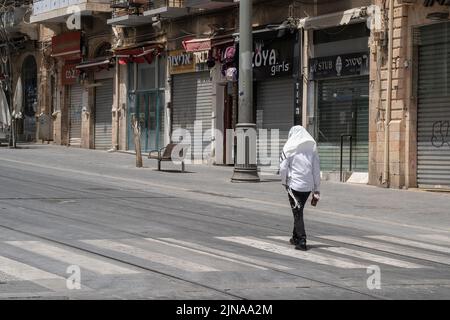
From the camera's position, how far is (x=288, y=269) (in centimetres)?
945

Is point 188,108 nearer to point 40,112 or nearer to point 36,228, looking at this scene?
point 40,112

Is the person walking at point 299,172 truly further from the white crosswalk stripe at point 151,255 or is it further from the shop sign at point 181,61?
the shop sign at point 181,61

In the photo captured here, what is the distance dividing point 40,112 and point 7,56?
16.0ft

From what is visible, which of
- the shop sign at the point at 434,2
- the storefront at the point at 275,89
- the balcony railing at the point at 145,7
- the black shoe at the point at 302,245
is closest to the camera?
the black shoe at the point at 302,245

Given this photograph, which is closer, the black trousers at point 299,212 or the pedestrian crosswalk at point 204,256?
the pedestrian crosswalk at point 204,256

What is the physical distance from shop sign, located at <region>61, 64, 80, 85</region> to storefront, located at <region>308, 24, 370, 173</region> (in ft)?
53.7

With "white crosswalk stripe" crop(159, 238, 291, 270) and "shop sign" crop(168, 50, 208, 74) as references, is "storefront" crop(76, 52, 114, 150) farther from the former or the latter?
"white crosswalk stripe" crop(159, 238, 291, 270)

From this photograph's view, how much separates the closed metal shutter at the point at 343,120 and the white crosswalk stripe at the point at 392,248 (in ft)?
34.4

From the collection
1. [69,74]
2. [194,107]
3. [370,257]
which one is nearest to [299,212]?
[370,257]

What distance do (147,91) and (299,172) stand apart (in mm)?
22782

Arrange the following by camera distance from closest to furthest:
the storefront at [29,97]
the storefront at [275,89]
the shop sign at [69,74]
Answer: the storefront at [275,89]
the shop sign at [69,74]
the storefront at [29,97]

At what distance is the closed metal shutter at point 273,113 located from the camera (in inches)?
1006

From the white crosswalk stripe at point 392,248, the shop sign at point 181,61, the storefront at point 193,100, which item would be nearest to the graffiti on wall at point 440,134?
the white crosswalk stripe at point 392,248
